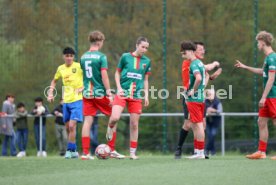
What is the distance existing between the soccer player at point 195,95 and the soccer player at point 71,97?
71.4 inches

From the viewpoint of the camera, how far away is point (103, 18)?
1948 cm

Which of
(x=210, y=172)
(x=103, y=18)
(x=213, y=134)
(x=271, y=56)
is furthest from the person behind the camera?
(x=103, y=18)

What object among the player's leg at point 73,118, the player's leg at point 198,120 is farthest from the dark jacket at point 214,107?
the player's leg at point 198,120

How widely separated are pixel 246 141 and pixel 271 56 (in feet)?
22.9

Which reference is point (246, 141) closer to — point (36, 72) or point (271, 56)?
point (36, 72)

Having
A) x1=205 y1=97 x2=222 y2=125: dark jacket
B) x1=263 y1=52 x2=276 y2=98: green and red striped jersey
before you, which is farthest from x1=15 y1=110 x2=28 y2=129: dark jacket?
x1=263 y1=52 x2=276 y2=98: green and red striped jersey

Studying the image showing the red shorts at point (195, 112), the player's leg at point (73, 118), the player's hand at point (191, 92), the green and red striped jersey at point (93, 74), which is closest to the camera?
the player's hand at point (191, 92)

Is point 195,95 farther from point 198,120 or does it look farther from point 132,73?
point 132,73

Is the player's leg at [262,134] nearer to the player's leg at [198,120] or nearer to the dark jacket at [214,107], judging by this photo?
the player's leg at [198,120]

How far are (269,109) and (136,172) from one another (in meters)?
3.04

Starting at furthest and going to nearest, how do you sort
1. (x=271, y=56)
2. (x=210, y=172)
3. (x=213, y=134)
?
(x=213, y=134) → (x=271, y=56) → (x=210, y=172)

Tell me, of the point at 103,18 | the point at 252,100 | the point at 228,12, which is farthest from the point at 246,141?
the point at 103,18

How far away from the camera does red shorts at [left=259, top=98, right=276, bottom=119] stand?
12.3 meters

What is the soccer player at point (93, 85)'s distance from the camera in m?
12.8
